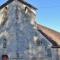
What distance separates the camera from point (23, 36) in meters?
27.2

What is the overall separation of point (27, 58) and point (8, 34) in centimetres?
406

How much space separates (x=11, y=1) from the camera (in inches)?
1136

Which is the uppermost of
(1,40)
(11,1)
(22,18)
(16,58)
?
(11,1)

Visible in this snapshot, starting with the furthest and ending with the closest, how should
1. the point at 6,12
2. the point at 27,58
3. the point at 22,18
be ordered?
the point at 6,12
the point at 22,18
the point at 27,58

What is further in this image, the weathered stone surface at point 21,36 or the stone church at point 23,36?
the weathered stone surface at point 21,36

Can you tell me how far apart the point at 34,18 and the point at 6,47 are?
471 cm

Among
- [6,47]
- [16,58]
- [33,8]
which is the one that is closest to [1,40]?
[6,47]

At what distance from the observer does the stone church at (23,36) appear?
24.8 meters

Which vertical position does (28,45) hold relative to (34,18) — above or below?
below

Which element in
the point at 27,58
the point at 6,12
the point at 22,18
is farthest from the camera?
the point at 6,12

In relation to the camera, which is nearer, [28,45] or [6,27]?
[28,45]

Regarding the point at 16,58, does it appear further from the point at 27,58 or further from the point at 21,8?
the point at 21,8

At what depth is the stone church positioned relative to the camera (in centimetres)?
2484

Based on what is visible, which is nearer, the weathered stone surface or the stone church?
the stone church
